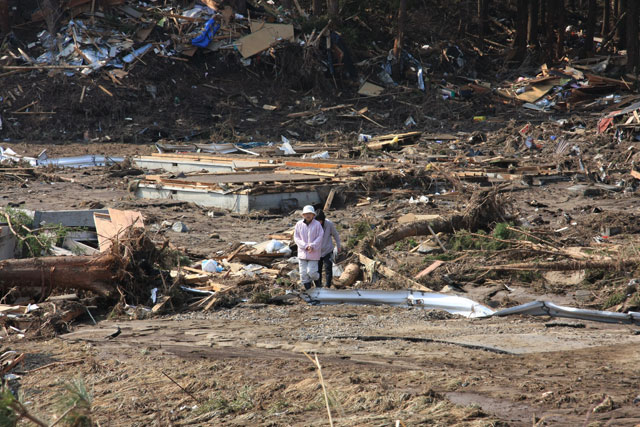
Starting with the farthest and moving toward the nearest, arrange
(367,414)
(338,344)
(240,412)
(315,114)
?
1. (315,114)
2. (338,344)
3. (240,412)
4. (367,414)

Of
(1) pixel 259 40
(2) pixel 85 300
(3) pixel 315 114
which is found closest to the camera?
(2) pixel 85 300

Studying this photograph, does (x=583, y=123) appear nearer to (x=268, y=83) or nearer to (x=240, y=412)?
(x=268, y=83)

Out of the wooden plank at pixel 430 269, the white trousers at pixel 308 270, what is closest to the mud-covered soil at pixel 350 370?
the white trousers at pixel 308 270

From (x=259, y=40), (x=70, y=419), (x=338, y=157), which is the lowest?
(x=338, y=157)

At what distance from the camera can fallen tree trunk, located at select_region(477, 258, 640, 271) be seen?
8.14m

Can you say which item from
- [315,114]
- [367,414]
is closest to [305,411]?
[367,414]

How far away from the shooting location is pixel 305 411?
4.84 m

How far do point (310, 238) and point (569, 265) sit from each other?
3.22 meters

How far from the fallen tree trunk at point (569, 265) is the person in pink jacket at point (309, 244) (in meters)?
2.22

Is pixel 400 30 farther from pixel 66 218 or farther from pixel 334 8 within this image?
pixel 66 218

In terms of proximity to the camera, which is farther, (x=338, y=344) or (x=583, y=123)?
(x=583, y=123)

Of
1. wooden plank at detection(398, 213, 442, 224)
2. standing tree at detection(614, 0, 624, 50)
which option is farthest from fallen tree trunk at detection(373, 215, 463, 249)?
standing tree at detection(614, 0, 624, 50)

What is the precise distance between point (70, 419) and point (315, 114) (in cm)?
2251

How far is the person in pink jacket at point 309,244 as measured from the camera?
8.48 meters
